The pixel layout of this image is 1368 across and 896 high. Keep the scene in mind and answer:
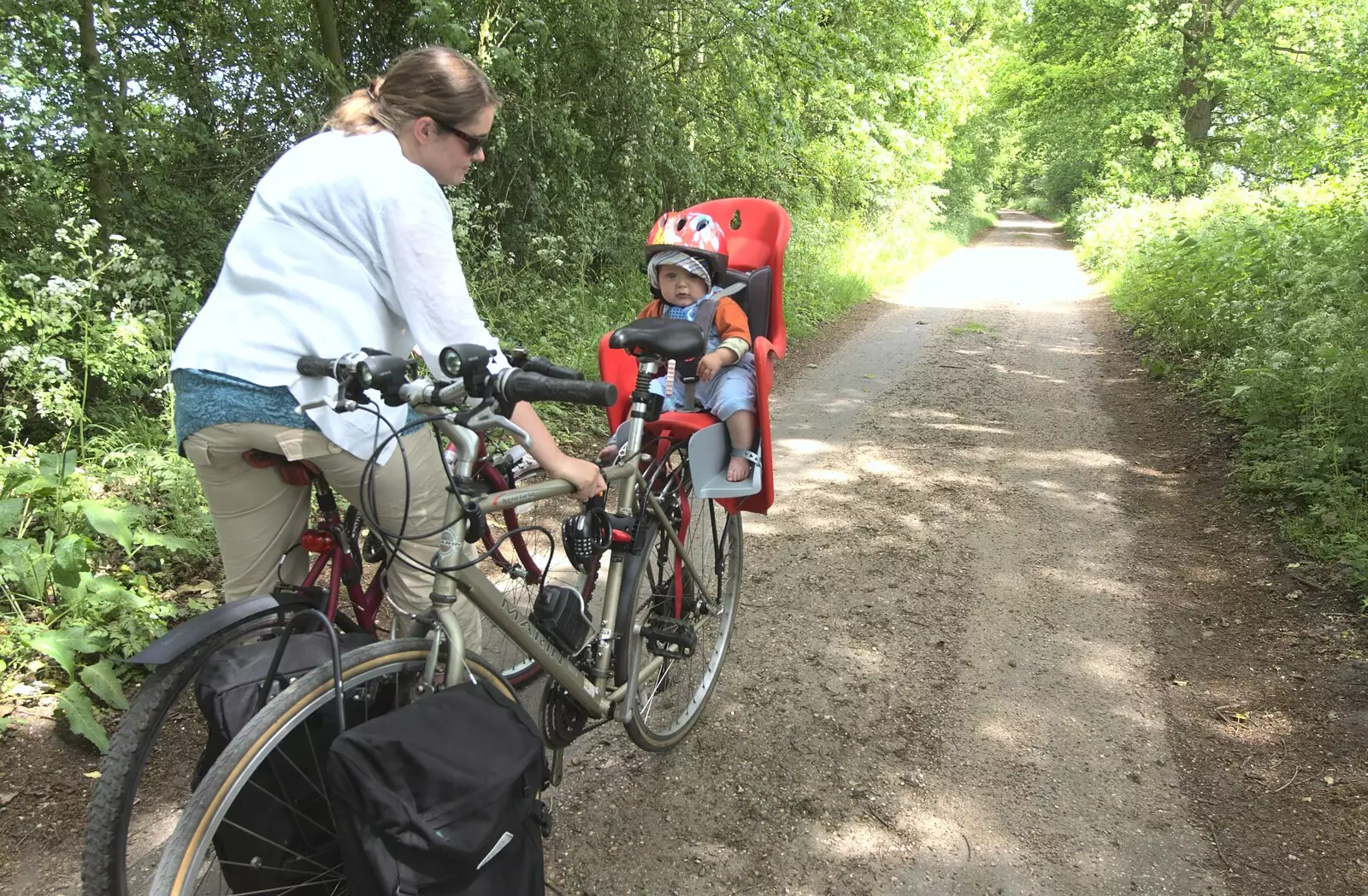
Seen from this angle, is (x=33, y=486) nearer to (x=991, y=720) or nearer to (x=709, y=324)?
(x=709, y=324)

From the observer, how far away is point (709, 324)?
3.14m

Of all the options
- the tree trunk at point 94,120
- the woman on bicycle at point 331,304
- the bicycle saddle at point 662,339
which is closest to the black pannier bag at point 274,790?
the woman on bicycle at point 331,304

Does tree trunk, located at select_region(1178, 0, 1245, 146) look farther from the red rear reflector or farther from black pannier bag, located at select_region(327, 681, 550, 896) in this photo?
black pannier bag, located at select_region(327, 681, 550, 896)

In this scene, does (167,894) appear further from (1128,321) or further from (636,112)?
(1128,321)

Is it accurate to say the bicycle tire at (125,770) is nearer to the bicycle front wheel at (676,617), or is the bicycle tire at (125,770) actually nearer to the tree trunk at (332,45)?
the bicycle front wheel at (676,617)

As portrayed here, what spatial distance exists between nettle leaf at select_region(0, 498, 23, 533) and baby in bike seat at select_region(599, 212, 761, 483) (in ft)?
8.62

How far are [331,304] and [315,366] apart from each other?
24 cm

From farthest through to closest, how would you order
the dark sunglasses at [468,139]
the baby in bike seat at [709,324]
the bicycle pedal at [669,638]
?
1. the baby in bike seat at [709,324]
2. the bicycle pedal at [669,638]
3. the dark sunglasses at [468,139]

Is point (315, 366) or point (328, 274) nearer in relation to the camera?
point (315, 366)

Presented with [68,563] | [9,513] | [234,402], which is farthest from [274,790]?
[9,513]

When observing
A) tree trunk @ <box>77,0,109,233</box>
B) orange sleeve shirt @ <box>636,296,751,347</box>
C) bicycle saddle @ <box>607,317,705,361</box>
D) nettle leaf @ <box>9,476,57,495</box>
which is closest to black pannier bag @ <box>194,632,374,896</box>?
bicycle saddle @ <box>607,317,705,361</box>

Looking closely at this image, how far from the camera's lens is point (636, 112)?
873cm

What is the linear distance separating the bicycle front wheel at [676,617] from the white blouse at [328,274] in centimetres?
105

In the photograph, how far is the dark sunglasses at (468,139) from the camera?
79.0 inches
